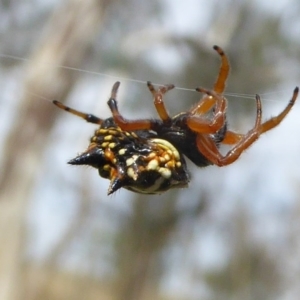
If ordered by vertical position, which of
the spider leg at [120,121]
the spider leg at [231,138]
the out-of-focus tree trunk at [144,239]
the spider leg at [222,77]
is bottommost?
the out-of-focus tree trunk at [144,239]

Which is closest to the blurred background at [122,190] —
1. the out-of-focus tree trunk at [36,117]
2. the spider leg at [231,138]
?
the out-of-focus tree trunk at [36,117]

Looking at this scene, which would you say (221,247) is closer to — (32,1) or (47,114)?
(47,114)

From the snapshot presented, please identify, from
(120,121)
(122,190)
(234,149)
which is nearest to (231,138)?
(234,149)

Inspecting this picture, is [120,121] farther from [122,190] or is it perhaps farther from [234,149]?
[122,190]

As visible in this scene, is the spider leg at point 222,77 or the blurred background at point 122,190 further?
the blurred background at point 122,190

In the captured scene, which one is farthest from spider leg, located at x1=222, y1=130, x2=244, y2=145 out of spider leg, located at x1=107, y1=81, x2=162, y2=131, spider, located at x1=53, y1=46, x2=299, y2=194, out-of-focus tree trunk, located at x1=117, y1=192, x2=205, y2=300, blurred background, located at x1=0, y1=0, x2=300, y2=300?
out-of-focus tree trunk, located at x1=117, y1=192, x2=205, y2=300

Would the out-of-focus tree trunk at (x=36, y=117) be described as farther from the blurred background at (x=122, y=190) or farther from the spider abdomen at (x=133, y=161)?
the spider abdomen at (x=133, y=161)
